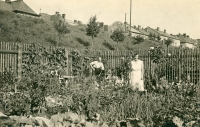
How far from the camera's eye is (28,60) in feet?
38.7

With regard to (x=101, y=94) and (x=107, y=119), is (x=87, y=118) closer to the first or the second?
(x=107, y=119)

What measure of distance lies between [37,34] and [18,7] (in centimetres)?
1925

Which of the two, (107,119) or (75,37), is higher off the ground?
(75,37)

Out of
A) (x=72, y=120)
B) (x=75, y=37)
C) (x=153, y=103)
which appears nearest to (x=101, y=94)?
(x=153, y=103)

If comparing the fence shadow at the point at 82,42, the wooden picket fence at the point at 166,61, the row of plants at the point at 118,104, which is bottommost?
the row of plants at the point at 118,104

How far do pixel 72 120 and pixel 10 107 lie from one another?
169 cm

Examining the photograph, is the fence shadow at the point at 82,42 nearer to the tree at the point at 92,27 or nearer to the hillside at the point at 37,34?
the hillside at the point at 37,34

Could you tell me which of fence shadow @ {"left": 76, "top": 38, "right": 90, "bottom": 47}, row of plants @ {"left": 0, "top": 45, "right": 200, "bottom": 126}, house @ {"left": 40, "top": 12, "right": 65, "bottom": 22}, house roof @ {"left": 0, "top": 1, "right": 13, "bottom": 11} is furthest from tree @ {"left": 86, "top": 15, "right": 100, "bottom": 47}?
row of plants @ {"left": 0, "top": 45, "right": 200, "bottom": 126}

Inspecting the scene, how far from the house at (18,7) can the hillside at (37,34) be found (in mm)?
10722

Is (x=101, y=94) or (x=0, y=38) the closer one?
(x=101, y=94)

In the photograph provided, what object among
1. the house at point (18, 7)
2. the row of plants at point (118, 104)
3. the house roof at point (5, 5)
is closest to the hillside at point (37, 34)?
the house at point (18, 7)

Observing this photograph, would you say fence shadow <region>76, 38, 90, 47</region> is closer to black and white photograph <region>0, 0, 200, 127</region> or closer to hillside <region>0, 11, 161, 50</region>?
hillside <region>0, 11, 161, 50</region>

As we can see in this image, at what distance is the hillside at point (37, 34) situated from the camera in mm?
25172

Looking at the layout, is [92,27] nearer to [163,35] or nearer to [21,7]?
[21,7]
